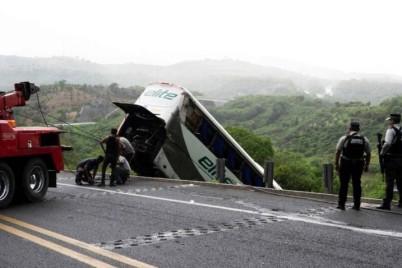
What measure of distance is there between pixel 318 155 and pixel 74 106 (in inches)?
2247

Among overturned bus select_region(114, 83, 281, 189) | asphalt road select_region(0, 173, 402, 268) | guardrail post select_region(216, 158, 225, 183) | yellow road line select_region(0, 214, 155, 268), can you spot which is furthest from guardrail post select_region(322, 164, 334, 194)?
yellow road line select_region(0, 214, 155, 268)

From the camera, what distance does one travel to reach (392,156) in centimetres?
796

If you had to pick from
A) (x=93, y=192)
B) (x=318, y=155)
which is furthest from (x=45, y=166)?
(x=318, y=155)

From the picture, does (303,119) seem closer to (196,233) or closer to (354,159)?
(354,159)

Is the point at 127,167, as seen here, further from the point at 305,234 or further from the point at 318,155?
the point at 318,155

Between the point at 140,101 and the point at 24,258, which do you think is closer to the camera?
the point at 24,258

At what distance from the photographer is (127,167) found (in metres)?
12.6

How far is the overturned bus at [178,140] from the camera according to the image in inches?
563

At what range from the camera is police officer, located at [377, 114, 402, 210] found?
7.89 m

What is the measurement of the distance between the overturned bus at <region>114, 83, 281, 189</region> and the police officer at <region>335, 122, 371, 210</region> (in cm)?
670

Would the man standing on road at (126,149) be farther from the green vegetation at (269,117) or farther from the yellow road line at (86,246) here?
the green vegetation at (269,117)

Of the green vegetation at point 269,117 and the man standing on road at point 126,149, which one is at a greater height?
the man standing on road at point 126,149

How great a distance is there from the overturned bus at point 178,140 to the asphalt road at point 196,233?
4879 millimetres

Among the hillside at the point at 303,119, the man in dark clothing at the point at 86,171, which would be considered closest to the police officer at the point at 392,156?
the man in dark clothing at the point at 86,171
